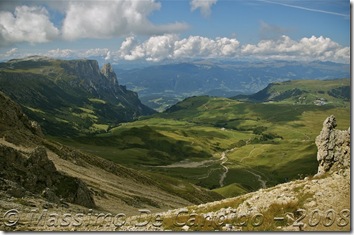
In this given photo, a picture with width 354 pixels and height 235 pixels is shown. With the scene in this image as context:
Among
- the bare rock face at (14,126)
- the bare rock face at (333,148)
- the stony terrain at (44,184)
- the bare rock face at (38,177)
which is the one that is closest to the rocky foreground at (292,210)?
the bare rock face at (333,148)

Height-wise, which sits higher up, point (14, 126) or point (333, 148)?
point (333, 148)

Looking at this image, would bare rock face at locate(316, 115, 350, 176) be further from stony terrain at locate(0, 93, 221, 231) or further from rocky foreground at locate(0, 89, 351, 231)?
stony terrain at locate(0, 93, 221, 231)

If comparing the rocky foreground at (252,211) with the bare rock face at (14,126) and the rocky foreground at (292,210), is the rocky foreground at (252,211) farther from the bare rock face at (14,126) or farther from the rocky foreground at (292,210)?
the bare rock face at (14,126)

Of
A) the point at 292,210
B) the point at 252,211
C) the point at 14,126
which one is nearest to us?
the point at 292,210

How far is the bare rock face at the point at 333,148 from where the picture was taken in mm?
33031

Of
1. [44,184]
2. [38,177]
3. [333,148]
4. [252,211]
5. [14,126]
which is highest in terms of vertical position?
[333,148]

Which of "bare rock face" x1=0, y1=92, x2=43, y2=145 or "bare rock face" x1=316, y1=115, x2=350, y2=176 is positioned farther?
"bare rock face" x1=0, y1=92, x2=43, y2=145

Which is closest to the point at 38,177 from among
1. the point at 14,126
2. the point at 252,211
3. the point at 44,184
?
the point at 44,184

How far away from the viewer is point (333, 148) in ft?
Result: 113

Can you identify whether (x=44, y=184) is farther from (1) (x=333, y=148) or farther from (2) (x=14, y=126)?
(2) (x=14, y=126)

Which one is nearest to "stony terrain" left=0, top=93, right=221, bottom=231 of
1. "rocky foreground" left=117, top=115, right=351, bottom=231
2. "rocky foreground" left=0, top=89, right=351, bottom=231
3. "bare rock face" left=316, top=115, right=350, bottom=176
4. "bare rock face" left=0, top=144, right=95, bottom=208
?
"bare rock face" left=0, top=144, right=95, bottom=208

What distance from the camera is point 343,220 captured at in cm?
2556

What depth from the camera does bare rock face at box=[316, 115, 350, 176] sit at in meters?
33.0

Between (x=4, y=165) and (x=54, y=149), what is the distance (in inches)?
1501
